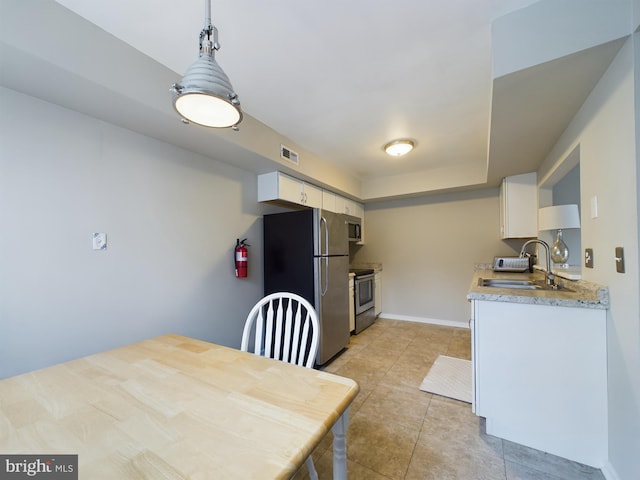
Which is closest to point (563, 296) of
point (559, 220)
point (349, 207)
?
point (559, 220)

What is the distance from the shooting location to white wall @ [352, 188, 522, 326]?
12.9 ft

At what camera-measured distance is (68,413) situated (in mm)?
781

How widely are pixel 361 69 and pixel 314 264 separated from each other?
1.75m

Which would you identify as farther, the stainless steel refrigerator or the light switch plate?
the stainless steel refrigerator

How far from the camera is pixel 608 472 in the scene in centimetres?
131

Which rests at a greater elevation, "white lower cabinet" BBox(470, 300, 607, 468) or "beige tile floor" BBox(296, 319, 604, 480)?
"white lower cabinet" BBox(470, 300, 607, 468)

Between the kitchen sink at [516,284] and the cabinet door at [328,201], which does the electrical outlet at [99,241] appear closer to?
the cabinet door at [328,201]

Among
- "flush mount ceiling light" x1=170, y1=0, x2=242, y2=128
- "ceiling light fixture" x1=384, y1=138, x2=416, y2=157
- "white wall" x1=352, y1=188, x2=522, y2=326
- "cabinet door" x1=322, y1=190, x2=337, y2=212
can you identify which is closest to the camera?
"flush mount ceiling light" x1=170, y1=0, x2=242, y2=128

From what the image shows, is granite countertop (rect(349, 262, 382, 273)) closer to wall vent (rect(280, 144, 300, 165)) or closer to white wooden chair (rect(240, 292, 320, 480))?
wall vent (rect(280, 144, 300, 165))

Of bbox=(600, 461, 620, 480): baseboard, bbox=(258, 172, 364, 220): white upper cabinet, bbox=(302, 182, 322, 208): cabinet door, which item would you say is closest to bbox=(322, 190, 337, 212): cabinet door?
bbox=(258, 172, 364, 220): white upper cabinet

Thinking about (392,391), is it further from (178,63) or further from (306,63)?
(178,63)

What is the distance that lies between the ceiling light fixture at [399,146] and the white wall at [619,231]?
4.84ft

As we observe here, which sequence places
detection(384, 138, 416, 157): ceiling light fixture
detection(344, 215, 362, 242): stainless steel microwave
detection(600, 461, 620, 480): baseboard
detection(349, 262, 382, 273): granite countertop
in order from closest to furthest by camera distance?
detection(600, 461, 620, 480): baseboard → detection(384, 138, 416, 157): ceiling light fixture → detection(344, 215, 362, 242): stainless steel microwave → detection(349, 262, 382, 273): granite countertop

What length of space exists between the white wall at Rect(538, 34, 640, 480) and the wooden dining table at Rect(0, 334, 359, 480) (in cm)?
131
